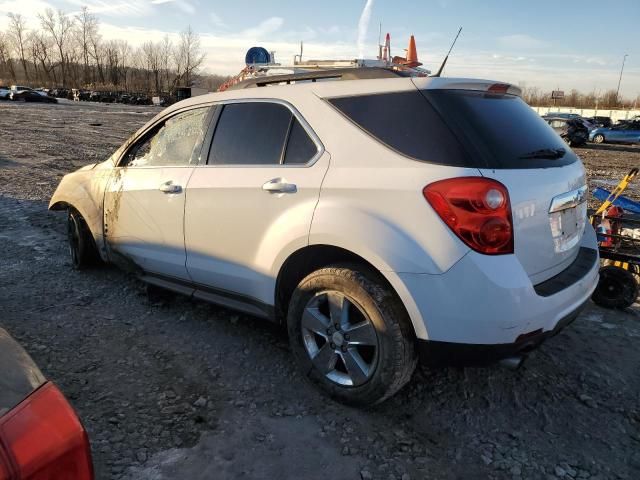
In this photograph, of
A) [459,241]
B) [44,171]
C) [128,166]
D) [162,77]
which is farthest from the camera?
[162,77]

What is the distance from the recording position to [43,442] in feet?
3.65

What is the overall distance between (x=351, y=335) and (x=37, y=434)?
1.78 meters

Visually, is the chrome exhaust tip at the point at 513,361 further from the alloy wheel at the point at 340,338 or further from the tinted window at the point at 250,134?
the tinted window at the point at 250,134

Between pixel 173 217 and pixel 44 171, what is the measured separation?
29.0ft

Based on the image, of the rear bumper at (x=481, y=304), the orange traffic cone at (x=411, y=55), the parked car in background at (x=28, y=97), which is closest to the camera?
the rear bumper at (x=481, y=304)

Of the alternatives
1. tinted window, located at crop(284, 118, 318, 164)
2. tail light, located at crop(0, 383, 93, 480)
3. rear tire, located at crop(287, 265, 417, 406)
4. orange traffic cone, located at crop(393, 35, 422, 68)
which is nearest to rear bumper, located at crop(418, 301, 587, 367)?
rear tire, located at crop(287, 265, 417, 406)

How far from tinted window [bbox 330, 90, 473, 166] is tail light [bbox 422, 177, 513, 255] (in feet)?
0.47

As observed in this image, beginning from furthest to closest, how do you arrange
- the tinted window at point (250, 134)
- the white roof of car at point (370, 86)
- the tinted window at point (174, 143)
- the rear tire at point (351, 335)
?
the tinted window at point (174, 143)
the tinted window at point (250, 134)
the white roof of car at point (370, 86)
the rear tire at point (351, 335)

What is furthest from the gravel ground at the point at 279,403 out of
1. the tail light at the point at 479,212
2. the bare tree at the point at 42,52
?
the bare tree at the point at 42,52

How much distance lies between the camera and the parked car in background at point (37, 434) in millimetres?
1067

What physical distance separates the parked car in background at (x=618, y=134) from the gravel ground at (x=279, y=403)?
26.9 meters

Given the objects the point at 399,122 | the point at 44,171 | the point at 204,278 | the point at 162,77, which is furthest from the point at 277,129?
the point at 162,77

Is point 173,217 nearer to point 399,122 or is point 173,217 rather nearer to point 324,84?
point 324,84

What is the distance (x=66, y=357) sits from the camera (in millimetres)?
3244
